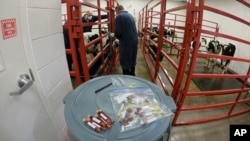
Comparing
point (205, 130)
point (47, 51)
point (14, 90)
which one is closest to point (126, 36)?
point (47, 51)

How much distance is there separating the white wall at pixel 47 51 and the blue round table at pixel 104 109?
25cm

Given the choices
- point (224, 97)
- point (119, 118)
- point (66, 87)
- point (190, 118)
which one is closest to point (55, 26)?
point (66, 87)

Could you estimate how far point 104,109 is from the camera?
103 centimetres

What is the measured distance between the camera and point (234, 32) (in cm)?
485

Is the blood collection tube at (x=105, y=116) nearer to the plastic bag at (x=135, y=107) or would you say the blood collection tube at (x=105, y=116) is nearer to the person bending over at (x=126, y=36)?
the plastic bag at (x=135, y=107)

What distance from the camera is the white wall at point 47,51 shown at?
1.07 metres

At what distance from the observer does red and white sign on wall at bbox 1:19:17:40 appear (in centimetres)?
88

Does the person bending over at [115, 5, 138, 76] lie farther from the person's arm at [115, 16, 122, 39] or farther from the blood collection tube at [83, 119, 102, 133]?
the blood collection tube at [83, 119, 102, 133]

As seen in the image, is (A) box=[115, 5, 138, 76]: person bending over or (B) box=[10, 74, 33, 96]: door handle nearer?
(B) box=[10, 74, 33, 96]: door handle

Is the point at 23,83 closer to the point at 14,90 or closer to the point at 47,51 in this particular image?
the point at 14,90

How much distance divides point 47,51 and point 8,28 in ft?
1.24

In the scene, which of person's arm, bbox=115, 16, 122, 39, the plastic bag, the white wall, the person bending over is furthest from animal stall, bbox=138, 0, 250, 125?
the white wall

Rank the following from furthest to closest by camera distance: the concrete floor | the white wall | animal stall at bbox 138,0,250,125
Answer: the concrete floor, animal stall at bbox 138,0,250,125, the white wall

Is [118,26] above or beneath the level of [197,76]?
above
